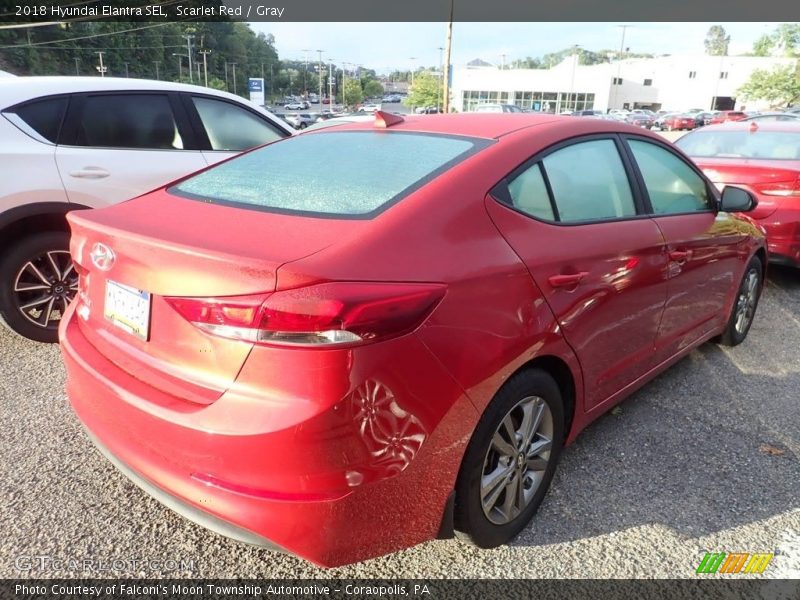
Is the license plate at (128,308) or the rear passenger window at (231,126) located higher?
the rear passenger window at (231,126)

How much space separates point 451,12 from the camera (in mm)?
31859

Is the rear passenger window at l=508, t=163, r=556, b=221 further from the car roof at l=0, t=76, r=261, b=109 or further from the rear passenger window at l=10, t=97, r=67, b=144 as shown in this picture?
the car roof at l=0, t=76, r=261, b=109

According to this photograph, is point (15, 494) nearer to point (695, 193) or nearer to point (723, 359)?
point (695, 193)

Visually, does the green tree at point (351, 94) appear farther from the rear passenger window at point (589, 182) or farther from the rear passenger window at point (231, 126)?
the rear passenger window at point (589, 182)

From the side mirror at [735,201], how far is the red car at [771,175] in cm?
174

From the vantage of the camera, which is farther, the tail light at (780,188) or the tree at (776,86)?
the tree at (776,86)

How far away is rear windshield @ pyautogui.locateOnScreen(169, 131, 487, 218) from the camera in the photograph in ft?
6.73

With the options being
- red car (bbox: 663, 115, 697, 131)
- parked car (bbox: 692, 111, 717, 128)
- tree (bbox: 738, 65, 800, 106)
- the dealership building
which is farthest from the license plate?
tree (bbox: 738, 65, 800, 106)

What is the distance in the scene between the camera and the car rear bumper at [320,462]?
1.60m

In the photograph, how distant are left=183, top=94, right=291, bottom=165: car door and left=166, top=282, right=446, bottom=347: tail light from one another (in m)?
3.37

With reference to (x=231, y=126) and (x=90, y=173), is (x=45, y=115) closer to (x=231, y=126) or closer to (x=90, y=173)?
(x=90, y=173)

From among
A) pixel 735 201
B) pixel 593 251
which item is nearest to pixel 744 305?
pixel 735 201

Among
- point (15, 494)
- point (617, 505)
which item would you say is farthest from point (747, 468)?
point (15, 494)

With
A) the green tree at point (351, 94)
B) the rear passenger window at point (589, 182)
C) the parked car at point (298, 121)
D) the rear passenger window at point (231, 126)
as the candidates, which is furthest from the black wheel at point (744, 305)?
the green tree at point (351, 94)
